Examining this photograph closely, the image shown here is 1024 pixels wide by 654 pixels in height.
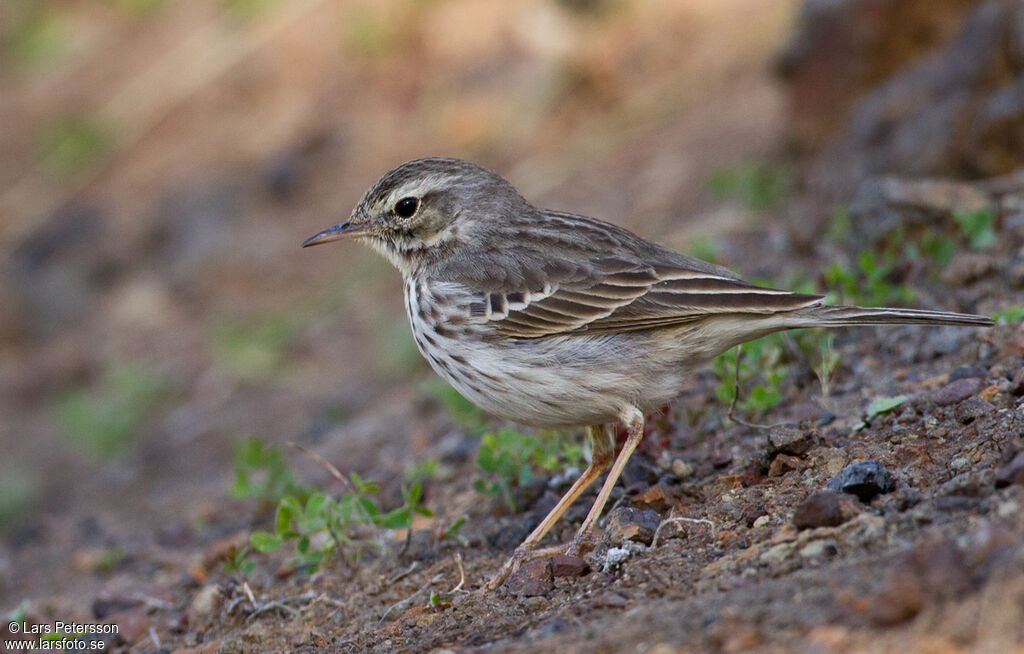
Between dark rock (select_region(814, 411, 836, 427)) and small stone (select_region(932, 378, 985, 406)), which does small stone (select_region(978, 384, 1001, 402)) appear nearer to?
small stone (select_region(932, 378, 985, 406))

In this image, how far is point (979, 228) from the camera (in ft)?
20.8

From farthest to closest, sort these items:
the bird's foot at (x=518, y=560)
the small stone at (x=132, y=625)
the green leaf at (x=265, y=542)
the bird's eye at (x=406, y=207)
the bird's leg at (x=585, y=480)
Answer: the bird's eye at (x=406, y=207)
the small stone at (x=132, y=625)
the green leaf at (x=265, y=542)
the bird's leg at (x=585, y=480)
the bird's foot at (x=518, y=560)

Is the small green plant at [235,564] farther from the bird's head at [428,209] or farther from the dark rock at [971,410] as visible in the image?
the dark rock at [971,410]

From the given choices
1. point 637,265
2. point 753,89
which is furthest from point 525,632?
point 753,89

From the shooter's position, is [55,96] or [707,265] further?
[55,96]

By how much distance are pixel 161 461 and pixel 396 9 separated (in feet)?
24.4

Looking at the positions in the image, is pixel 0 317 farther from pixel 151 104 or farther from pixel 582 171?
pixel 582 171

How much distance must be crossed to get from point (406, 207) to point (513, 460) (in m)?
1.35

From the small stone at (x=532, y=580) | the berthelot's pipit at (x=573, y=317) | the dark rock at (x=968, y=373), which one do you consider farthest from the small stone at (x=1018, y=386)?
the small stone at (x=532, y=580)

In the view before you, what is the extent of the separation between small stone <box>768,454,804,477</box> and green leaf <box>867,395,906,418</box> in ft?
1.83

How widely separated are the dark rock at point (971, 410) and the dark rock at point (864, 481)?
55 centimetres

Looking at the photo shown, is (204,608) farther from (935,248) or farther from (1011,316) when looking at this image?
(935,248)

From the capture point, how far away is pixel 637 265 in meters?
5.11

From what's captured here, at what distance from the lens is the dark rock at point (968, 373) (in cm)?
501
